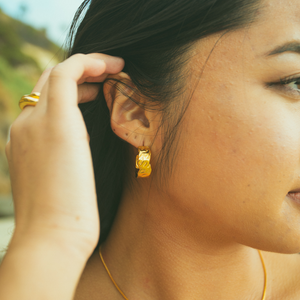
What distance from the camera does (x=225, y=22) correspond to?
3.54 feet

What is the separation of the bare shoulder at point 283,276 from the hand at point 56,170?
3.29ft

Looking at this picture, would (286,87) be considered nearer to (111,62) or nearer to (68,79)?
(111,62)

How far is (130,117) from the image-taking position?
48.9 inches

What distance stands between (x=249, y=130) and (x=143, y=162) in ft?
1.37

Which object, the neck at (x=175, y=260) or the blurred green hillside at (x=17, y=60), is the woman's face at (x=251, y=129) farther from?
the blurred green hillside at (x=17, y=60)

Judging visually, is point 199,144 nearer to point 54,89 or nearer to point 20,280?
point 54,89

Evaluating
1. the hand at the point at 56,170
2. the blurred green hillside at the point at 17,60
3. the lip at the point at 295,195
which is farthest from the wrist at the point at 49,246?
the blurred green hillside at the point at 17,60

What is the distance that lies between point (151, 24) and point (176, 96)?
0.29 metres

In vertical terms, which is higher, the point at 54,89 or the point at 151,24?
the point at 151,24

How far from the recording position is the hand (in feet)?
2.92

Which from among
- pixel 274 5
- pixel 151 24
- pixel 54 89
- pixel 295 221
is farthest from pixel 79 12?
pixel 295 221

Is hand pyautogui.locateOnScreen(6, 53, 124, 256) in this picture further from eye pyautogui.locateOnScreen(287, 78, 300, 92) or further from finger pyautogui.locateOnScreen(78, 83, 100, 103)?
eye pyautogui.locateOnScreen(287, 78, 300, 92)

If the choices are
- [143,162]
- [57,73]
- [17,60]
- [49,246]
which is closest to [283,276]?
[143,162]

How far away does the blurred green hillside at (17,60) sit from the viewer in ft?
17.7
